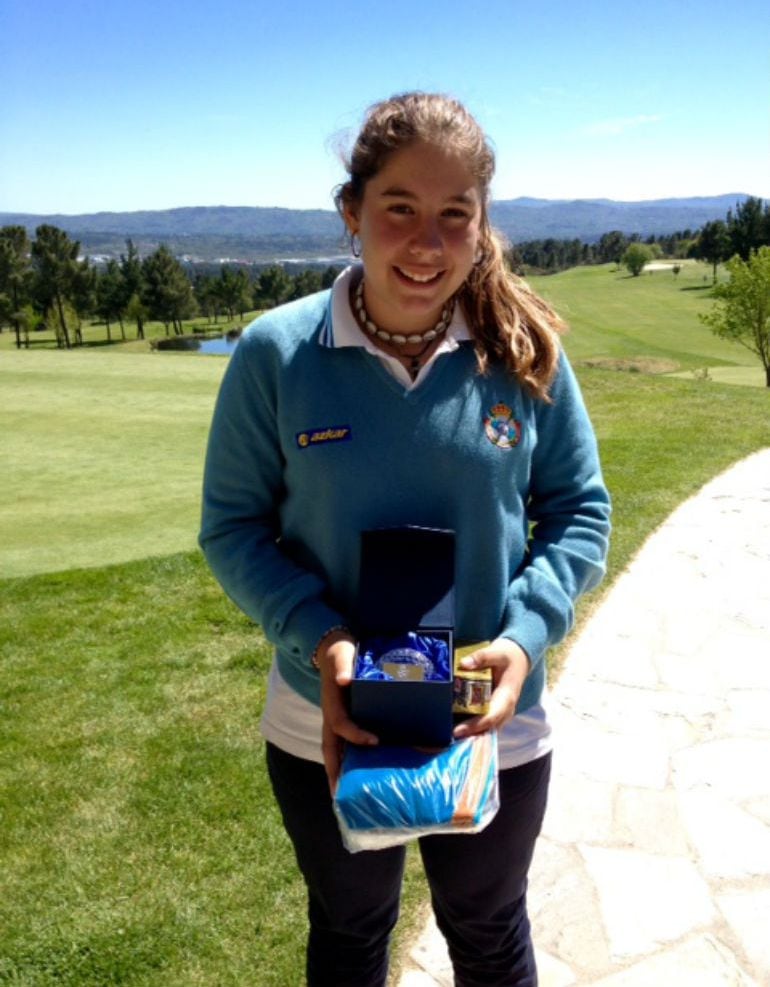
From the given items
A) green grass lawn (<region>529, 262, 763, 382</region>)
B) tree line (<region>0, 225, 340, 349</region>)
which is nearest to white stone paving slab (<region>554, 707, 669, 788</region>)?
green grass lawn (<region>529, 262, 763, 382</region>)

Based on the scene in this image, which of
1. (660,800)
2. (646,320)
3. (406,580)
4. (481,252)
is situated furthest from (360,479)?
(646,320)

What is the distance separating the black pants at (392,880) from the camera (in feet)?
5.65

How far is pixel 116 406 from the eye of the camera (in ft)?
41.7

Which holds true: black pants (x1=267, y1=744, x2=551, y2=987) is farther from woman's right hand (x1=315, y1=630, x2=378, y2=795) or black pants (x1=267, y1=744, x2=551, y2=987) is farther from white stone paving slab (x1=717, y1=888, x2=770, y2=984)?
white stone paving slab (x1=717, y1=888, x2=770, y2=984)

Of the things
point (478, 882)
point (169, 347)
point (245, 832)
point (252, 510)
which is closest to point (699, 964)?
point (478, 882)

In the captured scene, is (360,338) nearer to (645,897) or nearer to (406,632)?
(406,632)

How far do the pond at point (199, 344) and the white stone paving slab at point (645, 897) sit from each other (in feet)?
158

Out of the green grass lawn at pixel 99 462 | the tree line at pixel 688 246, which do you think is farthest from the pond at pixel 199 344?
the green grass lawn at pixel 99 462

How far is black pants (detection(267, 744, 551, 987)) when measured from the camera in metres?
1.72

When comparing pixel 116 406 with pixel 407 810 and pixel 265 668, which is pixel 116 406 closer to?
pixel 265 668

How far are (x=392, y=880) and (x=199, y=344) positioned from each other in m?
55.9

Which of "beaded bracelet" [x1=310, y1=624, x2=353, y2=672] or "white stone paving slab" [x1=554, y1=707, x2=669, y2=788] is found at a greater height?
"beaded bracelet" [x1=310, y1=624, x2=353, y2=672]

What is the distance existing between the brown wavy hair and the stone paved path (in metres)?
1.77

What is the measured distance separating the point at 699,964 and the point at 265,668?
88.6 inches
